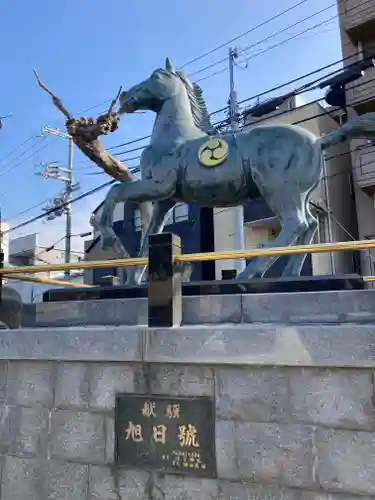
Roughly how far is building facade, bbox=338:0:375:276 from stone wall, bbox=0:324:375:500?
10.3m

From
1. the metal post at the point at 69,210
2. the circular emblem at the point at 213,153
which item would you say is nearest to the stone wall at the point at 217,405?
the circular emblem at the point at 213,153

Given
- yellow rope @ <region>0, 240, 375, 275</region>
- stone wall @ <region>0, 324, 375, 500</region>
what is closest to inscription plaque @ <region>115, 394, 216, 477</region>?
stone wall @ <region>0, 324, 375, 500</region>

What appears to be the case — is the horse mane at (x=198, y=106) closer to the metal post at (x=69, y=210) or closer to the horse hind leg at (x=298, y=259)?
the horse hind leg at (x=298, y=259)

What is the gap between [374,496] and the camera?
2432 mm

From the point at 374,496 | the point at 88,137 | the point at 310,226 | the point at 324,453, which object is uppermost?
the point at 88,137

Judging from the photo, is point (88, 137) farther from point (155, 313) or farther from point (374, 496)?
point (374, 496)

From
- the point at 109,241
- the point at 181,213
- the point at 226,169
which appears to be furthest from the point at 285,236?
the point at 181,213

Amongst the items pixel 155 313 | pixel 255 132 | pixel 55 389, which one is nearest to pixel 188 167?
pixel 255 132

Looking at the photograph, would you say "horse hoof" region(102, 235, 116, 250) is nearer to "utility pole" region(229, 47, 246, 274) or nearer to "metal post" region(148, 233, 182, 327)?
"metal post" region(148, 233, 182, 327)

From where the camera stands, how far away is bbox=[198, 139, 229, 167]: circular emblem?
4617 mm

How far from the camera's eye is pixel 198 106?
5.53 metres

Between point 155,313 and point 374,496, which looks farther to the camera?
point 155,313

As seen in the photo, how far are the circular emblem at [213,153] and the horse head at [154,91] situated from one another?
1.06 m

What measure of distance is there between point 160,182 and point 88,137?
1557 millimetres
